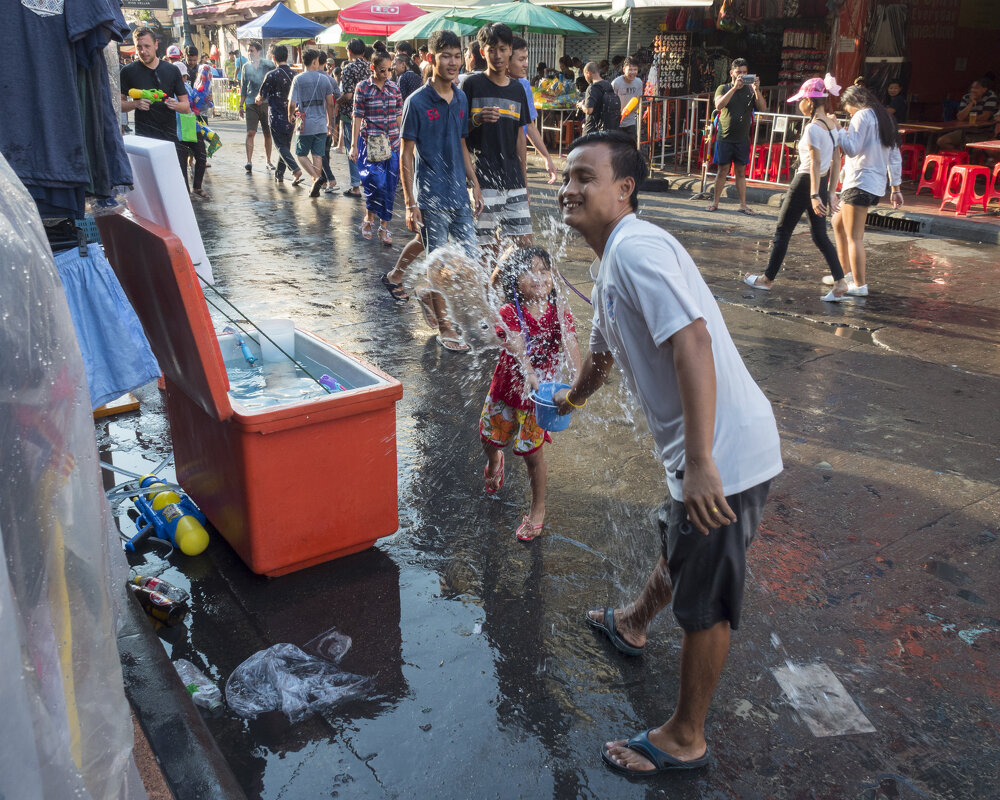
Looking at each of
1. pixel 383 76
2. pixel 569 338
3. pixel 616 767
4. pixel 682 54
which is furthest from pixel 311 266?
pixel 682 54

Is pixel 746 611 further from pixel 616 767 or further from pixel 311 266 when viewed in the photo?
pixel 311 266

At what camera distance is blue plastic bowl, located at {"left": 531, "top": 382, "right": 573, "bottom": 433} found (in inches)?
122

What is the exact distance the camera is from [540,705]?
2803 millimetres

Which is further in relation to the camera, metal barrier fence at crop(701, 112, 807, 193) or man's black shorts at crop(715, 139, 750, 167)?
metal barrier fence at crop(701, 112, 807, 193)

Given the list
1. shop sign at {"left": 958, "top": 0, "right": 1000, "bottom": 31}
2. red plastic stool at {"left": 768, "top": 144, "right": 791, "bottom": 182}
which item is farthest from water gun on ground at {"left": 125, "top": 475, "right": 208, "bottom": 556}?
shop sign at {"left": 958, "top": 0, "right": 1000, "bottom": 31}

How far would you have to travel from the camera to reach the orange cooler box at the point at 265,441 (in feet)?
10.2

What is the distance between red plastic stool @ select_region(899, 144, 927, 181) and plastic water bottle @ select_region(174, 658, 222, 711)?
44.3 feet

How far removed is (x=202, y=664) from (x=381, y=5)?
18.8 metres

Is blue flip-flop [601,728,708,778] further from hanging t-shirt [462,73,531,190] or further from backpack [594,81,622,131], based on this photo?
backpack [594,81,622,131]

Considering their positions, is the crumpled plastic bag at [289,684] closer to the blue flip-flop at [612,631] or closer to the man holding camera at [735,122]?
the blue flip-flop at [612,631]

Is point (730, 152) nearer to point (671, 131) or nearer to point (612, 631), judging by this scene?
point (671, 131)

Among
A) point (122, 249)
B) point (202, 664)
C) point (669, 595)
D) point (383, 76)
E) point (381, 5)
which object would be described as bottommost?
point (202, 664)

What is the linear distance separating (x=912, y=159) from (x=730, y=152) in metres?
4.16

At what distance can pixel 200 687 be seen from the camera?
2807 millimetres
